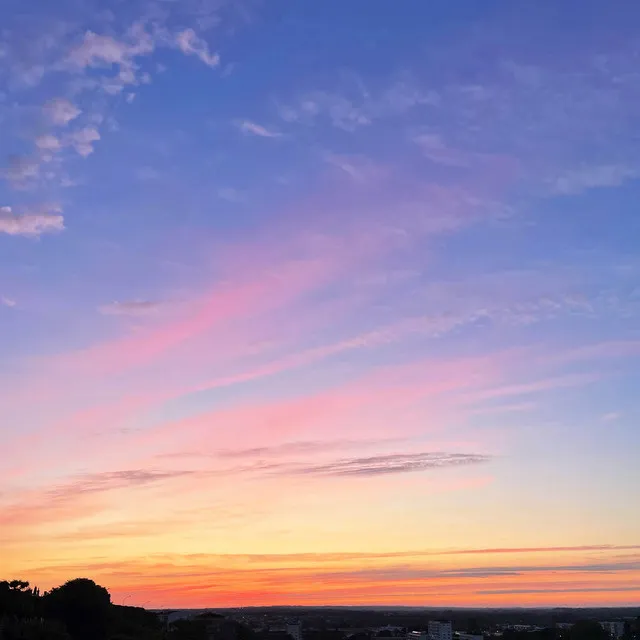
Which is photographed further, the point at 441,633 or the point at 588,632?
the point at 441,633

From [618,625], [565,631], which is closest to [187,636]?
[565,631]

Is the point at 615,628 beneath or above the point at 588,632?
beneath

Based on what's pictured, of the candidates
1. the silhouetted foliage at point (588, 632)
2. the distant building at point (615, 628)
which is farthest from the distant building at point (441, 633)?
the distant building at point (615, 628)

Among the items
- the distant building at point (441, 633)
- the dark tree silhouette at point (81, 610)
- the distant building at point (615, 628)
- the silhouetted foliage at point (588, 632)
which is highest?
the dark tree silhouette at point (81, 610)

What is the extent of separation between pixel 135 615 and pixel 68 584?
61.8 ft

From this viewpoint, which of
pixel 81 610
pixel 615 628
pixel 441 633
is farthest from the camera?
pixel 615 628

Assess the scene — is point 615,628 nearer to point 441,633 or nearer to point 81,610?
point 441,633

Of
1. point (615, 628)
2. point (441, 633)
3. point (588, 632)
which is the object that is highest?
point (588, 632)

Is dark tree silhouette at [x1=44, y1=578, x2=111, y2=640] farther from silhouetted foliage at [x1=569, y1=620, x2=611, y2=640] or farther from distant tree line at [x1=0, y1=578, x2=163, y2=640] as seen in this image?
silhouetted foliage at [x1=569, y1=620, x2=611, y2=640]

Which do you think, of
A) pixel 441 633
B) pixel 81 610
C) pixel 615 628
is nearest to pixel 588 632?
pixel 441 633

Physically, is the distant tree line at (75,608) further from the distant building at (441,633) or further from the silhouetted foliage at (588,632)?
the distant building at (441,633)

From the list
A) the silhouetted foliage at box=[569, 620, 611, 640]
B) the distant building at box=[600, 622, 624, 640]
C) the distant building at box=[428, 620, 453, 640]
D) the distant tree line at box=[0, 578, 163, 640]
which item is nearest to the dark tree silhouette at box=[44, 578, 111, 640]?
the distant tree line at box=[0, 578, 163, 640]

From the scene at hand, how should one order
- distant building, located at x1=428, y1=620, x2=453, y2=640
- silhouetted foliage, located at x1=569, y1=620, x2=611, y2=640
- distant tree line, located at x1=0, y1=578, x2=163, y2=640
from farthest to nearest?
distant building, located at x1=428, y1=620, x2=453, y2=640, silhouetted foliage, located at x1=569, y1=620, x2=611, y2=640, distant tree line, located at x1=0, y1=578, x2=163, y2=640

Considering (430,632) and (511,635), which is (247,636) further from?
(430,632)
